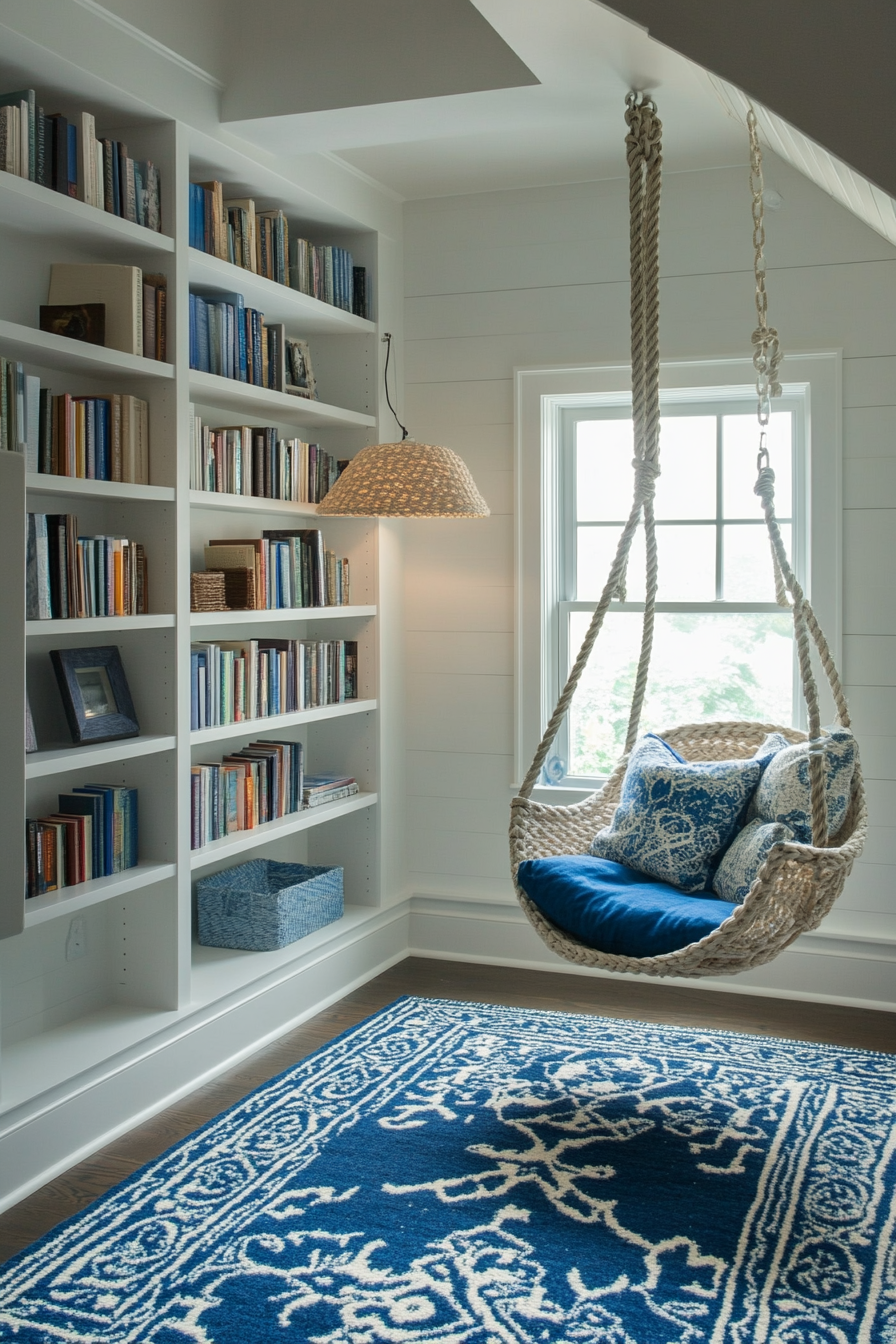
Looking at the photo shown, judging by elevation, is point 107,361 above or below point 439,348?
below

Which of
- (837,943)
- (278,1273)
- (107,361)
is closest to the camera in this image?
(278,1273)

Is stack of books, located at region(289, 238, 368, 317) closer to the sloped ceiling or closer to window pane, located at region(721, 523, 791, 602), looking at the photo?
window pane, located at region(721, 523, 791, 602)

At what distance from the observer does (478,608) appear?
4367 mm

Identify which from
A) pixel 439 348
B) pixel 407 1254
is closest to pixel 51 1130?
pixel 407 1254

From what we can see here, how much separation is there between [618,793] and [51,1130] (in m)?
1.88

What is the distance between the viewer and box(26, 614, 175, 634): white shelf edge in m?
2.65

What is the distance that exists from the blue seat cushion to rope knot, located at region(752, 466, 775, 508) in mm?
1090

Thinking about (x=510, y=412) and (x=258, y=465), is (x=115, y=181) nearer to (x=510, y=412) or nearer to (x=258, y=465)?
(x=258, y=465)

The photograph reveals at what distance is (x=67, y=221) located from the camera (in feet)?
9.12

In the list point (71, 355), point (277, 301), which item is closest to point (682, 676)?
point (277, 301)

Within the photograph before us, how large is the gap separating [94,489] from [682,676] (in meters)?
2.25

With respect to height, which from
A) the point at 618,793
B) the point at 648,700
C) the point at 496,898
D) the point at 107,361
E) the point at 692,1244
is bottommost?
the point at 692,1244

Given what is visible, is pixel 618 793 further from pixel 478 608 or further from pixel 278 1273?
pixel 278 1273

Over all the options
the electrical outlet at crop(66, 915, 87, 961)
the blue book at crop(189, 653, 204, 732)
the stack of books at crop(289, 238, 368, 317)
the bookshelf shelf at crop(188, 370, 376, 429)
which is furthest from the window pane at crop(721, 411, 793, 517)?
the electrical outlet at crop(66, 915, 87, 961)
